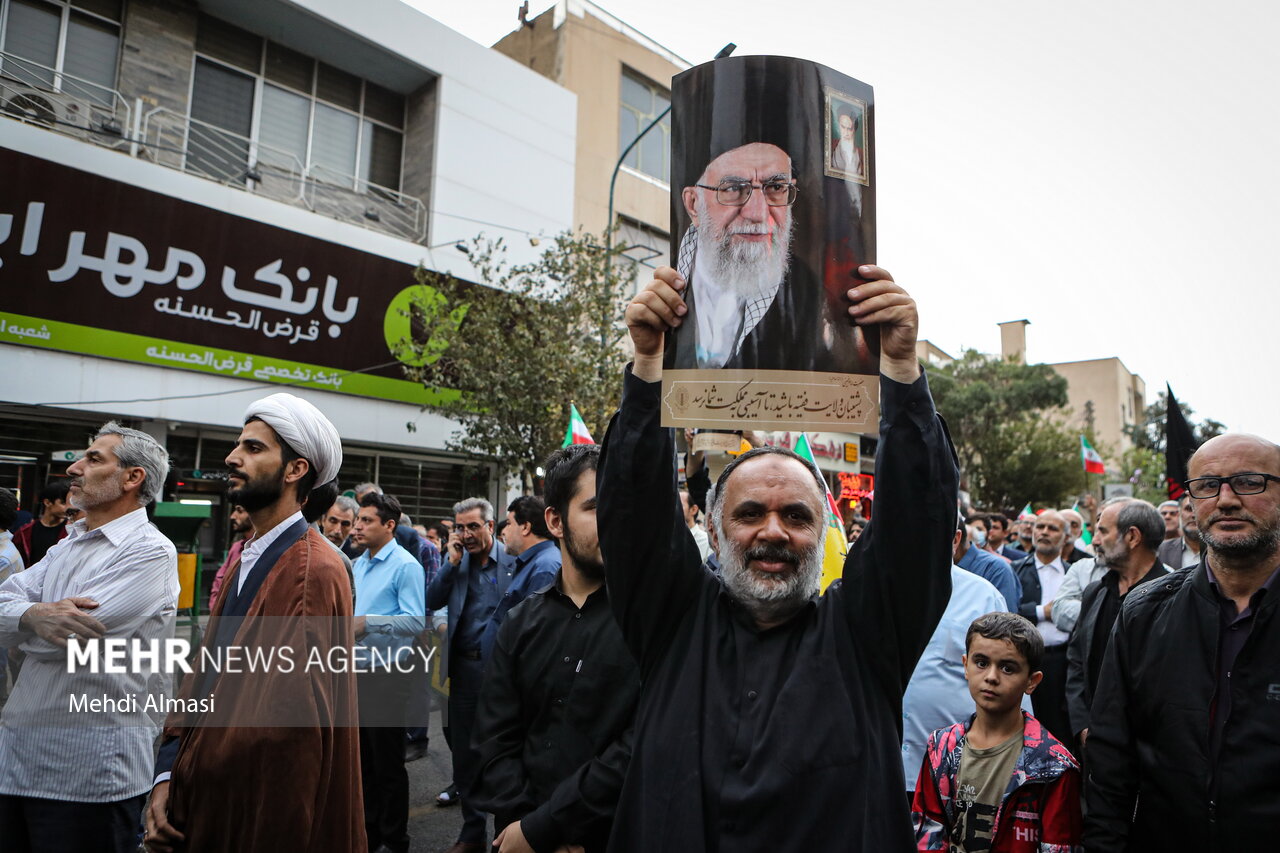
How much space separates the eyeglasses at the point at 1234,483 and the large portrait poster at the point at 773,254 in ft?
5.56

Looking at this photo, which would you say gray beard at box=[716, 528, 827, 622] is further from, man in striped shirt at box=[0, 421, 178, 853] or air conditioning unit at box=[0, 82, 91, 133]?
air conditioning unit at box=[0, 82, 91, 133]

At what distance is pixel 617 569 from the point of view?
6.16 ft

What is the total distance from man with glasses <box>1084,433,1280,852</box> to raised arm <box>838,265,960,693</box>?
125cm

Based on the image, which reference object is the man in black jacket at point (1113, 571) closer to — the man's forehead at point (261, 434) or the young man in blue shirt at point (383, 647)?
the young man in blue shirt at point (383, 647)

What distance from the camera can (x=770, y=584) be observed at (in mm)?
1823

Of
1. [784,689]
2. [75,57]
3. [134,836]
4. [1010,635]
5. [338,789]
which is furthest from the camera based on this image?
[75,57]

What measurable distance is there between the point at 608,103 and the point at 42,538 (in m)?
15.9

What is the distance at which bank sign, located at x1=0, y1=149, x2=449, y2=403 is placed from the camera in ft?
36.2

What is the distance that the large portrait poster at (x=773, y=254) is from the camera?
1536mm

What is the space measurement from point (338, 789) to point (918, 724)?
233 cm

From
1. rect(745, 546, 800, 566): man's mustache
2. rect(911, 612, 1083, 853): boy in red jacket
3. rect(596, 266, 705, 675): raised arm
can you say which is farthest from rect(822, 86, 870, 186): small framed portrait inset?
rect(911, 612, 1083, 853): boy in red jacket

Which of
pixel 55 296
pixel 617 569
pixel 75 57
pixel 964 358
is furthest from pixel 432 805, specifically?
pixel 964 358

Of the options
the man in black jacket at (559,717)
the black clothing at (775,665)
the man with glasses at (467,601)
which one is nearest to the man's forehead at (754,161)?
the black clothing at (775,665)

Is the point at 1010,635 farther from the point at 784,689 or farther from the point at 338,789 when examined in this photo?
the point at 338,789
